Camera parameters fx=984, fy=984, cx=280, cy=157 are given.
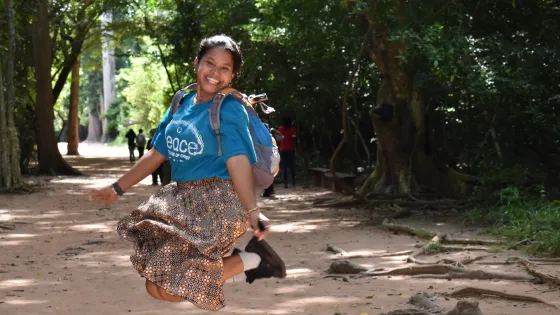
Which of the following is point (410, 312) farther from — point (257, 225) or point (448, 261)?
point (448, 261)

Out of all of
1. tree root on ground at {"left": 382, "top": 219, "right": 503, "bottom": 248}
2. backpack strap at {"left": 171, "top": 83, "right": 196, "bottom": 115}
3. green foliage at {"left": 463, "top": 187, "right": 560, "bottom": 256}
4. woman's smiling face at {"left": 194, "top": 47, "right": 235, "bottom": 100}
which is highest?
woman's smiling face at {"left": 194, "top": 47, "right": 235, "bottom": 100}

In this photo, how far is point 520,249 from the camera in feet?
35.0

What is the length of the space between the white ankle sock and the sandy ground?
100.0 inches

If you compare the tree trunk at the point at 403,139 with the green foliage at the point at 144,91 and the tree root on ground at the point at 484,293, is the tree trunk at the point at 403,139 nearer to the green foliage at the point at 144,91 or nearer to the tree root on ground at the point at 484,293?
the tree root on ground at the point at 484,293

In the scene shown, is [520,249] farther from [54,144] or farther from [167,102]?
[167,102]

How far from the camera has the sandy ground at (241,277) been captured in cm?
779

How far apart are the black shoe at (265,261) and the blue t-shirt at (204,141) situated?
17.6 inches

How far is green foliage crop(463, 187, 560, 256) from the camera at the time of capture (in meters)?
10.3

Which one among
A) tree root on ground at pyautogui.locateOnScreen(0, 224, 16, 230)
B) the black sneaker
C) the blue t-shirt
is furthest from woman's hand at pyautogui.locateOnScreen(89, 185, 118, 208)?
tree root on ground at pyautogui.locateOnScreen(0, 224, 16, 230)

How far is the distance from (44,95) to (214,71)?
916 inches

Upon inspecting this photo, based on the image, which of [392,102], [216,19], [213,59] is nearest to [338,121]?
[216,19]

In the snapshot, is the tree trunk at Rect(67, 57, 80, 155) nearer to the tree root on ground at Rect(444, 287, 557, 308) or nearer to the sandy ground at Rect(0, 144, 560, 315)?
the sandy ground at Rect(0, 144, 560, 315)

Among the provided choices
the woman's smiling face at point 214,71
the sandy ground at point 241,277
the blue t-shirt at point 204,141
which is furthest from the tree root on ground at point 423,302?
the woman's smiling face at point 214,71

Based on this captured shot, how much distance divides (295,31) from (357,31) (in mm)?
2408
